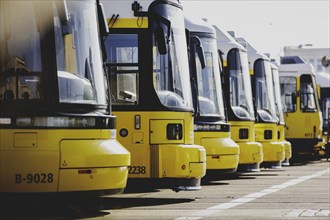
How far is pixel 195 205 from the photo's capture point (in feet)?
53.5

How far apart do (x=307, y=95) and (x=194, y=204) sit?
20.4 meters

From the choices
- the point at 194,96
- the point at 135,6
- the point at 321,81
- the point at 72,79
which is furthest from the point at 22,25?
the point at 321,81

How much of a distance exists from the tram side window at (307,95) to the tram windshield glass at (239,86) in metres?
10.7

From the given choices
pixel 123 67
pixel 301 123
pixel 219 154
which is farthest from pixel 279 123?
pixel 123 67

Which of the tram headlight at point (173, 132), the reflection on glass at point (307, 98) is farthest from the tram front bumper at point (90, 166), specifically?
the reflection on glass at point (307, 98)

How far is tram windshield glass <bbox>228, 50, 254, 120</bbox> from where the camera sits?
Answer: 25.1 m

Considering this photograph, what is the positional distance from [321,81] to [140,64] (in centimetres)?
3024

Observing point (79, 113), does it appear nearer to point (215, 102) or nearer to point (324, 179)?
point (215, 102)

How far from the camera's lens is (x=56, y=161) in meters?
12.2

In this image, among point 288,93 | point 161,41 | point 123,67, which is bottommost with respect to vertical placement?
point 288,93

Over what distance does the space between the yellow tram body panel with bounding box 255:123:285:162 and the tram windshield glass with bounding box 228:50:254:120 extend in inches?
104

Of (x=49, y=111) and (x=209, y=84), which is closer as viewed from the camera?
(x=49, y=111)

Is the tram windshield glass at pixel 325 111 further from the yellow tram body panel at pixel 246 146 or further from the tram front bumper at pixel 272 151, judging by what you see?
the yellow tram body panel at pixel 246 146

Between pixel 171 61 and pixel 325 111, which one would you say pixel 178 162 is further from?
pixel 325 111
